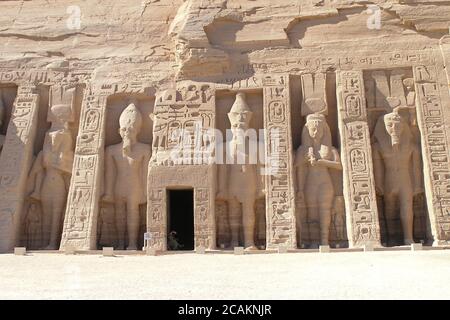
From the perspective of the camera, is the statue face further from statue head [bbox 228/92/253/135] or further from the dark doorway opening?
the dark doorway opening

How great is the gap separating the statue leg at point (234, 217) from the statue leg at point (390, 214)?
305 cm

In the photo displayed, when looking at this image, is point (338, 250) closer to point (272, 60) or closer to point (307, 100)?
point (307, 100)

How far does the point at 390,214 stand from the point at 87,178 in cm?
631

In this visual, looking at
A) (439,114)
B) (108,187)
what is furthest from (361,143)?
(108,187)

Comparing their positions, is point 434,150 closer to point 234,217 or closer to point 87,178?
point 234,217

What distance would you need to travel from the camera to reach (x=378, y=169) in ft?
35.6

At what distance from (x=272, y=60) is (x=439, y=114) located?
3689mm

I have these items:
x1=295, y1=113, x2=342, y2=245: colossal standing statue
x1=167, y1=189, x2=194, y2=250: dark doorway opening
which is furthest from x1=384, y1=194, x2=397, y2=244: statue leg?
x1=167, y1=189, x2=194, y2=250: dark doorway opening

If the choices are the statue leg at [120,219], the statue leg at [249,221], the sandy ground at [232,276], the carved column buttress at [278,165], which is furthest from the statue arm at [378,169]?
the statue leg at [120,219]

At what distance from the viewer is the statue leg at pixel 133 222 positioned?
10.7 m

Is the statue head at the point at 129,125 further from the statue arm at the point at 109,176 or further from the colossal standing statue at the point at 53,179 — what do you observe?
the colossal standing statue at the point at 53,179

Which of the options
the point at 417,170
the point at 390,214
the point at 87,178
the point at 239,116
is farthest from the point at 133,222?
the point at 417,170

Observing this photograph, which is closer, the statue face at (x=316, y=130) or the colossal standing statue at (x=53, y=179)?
the statue face at (x=316, y=130)
